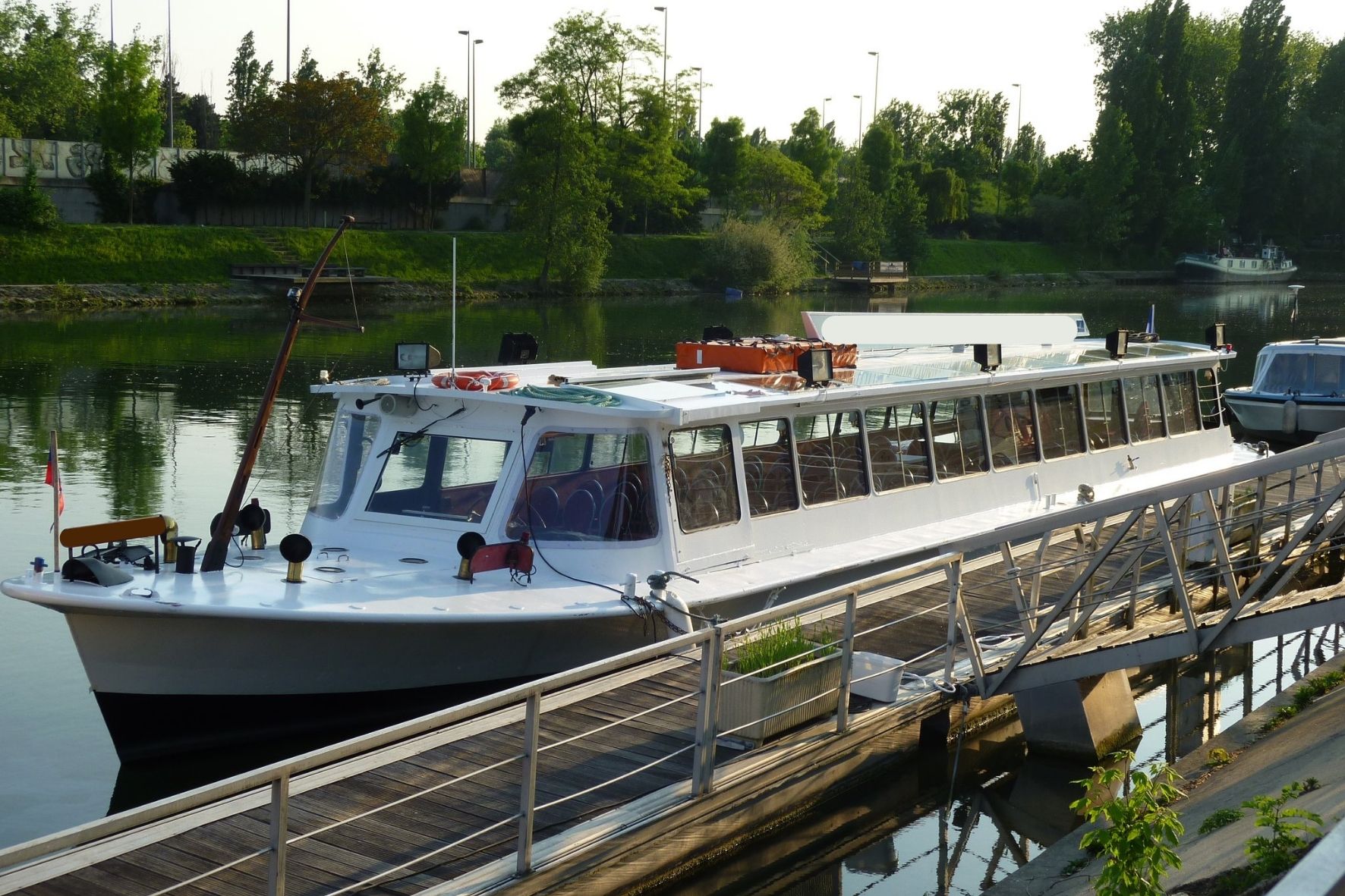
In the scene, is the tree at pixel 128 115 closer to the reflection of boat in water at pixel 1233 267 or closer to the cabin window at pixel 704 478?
the cabin window at pixel 704 478

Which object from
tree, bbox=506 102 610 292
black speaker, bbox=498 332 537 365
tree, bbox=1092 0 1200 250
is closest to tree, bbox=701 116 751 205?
tree, bbox=506 102 610 292

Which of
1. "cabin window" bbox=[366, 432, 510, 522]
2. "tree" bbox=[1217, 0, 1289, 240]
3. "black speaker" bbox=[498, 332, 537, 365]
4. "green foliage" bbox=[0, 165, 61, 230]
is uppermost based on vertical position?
"tree" bbox=[1217, 0, 1289, 240]

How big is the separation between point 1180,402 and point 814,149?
250 feet

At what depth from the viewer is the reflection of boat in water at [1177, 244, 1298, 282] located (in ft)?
311

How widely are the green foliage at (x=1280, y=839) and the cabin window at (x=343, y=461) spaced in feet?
26.0

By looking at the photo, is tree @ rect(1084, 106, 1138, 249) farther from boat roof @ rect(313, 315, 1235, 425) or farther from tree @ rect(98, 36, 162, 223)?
boat roof @ rect(313, 315, 1235, 425)

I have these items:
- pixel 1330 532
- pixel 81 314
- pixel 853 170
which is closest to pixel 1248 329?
pixel 853 170

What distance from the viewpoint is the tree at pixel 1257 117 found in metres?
98.3

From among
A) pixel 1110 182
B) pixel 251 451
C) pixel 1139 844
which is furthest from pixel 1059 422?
pixel 1110 182

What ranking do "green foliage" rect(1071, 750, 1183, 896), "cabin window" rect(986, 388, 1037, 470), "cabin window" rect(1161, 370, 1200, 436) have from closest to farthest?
"green foliage" rect(1071, 750, 1183, 896)
"cabin window" rect(986, 388, 1037, 470)
"cabin window" rect(1161, 370, 1200, 436)

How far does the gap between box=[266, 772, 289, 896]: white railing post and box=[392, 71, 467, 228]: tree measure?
218 feet

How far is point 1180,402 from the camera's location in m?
18.7

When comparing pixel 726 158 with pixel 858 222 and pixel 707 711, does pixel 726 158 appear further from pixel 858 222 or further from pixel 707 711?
pixel 707 711

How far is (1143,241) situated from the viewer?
101 m
